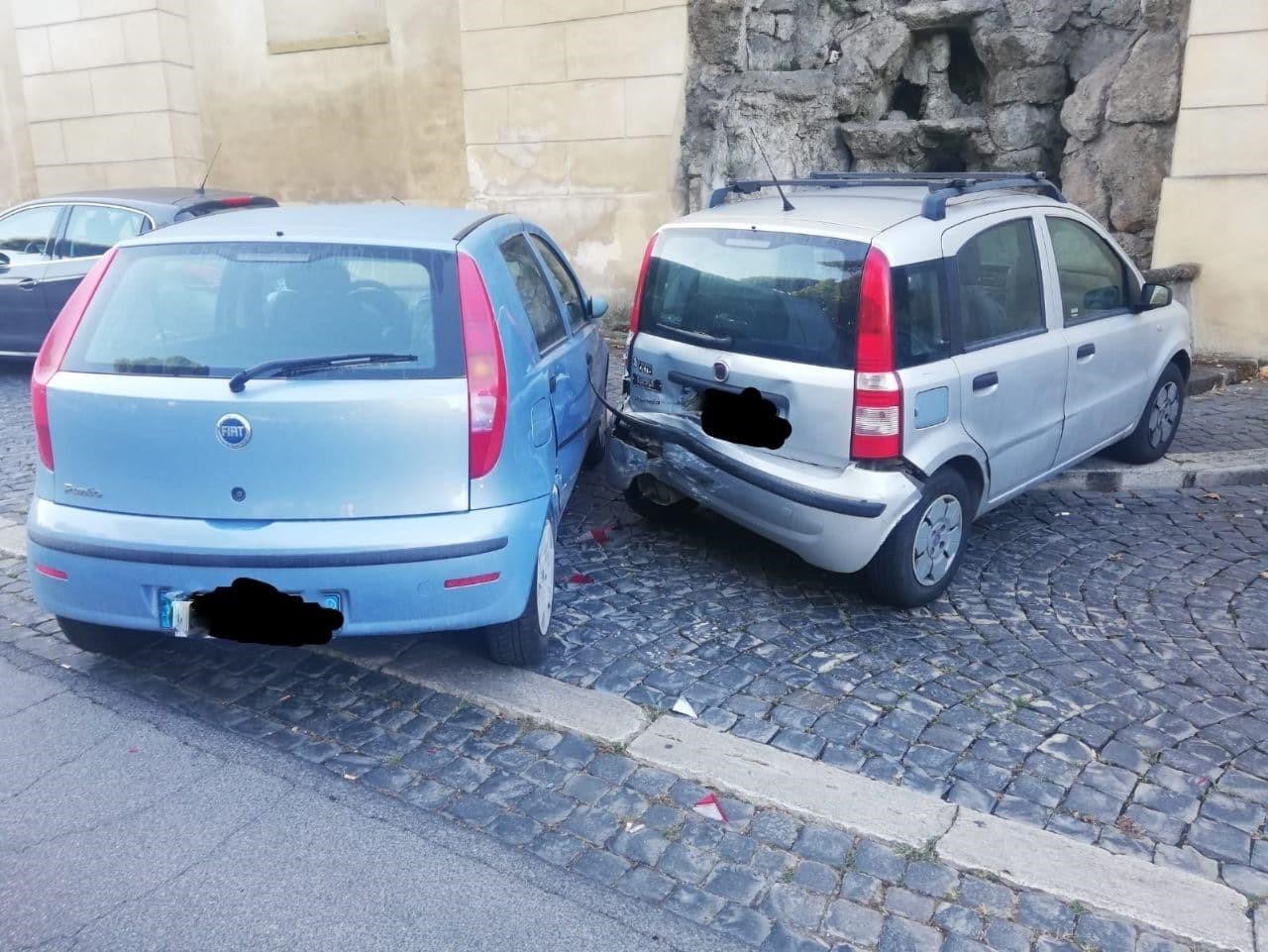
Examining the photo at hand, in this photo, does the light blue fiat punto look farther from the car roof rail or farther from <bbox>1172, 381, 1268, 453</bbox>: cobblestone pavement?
<bbox>1172, 381, 1268, 453</bbox>: cobblestone pavement

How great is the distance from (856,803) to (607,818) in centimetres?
76

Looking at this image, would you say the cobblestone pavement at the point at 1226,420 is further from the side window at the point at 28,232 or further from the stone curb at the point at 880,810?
the side window at the point at 28,232

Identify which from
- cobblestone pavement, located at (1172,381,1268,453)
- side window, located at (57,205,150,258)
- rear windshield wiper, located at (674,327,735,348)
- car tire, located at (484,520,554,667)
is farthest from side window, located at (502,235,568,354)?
side window, located at (57,205,150,258)

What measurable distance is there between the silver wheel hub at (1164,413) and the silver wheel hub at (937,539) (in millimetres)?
2296

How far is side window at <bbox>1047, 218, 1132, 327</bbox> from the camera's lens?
5289mm

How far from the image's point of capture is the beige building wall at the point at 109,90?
13023 mm

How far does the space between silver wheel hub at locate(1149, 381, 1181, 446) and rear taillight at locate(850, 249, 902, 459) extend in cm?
284

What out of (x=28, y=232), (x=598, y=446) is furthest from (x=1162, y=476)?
(x=28, y=232)

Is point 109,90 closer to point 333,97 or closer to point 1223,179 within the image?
point 333,97

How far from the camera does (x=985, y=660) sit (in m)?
4.22

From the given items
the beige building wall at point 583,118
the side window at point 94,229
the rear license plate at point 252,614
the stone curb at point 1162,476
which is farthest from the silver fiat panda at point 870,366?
the side window at point 94,229

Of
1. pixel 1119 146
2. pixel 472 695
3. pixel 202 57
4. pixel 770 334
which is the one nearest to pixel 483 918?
pixel 472 695

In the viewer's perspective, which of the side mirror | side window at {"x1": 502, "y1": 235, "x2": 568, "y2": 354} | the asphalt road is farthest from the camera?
the side mirror

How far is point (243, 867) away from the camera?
3.07 metres
